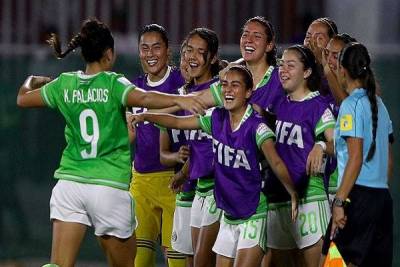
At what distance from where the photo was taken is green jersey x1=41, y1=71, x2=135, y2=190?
28.6ft

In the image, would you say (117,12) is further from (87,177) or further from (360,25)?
(87,177)

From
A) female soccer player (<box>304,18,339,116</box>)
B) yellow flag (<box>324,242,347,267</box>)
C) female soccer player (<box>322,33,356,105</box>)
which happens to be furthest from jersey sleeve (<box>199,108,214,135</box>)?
yellow flag (<box>324,242,347,267</box>)

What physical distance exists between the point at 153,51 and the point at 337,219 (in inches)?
95.2

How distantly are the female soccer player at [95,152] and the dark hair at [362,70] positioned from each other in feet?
3.63

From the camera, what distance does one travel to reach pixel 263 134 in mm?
8859

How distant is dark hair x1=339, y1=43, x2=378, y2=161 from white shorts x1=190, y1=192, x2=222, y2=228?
4.98 ft

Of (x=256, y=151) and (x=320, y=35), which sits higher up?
(x=320, y=35)

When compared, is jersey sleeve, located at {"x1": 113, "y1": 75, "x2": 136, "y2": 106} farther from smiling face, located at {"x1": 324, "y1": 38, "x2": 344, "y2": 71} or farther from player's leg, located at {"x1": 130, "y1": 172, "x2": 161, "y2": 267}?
player's leg, located at {"x1": 130, "y1": 172, "x2": 161, "y2": 267}

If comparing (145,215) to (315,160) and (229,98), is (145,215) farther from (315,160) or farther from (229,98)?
(315,160)

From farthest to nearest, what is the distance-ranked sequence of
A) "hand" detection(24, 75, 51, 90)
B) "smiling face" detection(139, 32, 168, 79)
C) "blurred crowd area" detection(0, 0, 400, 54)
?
"blurred crowd area" detection(0, 0, 400, 54), "smiling face" detection(139, 32, 168, 79), "hand" detection(24, 75, 51, 90)

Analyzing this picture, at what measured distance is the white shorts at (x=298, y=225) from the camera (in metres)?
9.28

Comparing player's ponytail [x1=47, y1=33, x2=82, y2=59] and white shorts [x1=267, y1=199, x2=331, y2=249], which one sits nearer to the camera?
player's ponytail [x1=47, y1=33, x2=82, y2=59]

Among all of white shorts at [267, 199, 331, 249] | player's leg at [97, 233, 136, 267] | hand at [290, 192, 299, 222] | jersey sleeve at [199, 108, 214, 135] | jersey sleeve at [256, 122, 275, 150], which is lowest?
player's leg at [97, 233, 136, 267]

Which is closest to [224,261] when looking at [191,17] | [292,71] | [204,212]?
[204,212]
